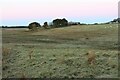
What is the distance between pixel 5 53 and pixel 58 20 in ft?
181

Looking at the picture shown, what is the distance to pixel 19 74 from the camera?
19.3 meters

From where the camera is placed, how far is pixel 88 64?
20484 mm

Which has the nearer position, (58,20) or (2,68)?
(2,68)

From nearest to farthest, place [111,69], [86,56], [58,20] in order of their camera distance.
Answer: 1. [111,69]
2. [86,56]
3. [58,20]

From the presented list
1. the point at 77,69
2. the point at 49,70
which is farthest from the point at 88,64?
the point at 49,70

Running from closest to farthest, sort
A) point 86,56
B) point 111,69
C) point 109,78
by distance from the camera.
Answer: point 109,78, point 111,69, point 86,56

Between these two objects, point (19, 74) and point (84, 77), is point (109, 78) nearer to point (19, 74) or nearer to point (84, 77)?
point (84, 77)

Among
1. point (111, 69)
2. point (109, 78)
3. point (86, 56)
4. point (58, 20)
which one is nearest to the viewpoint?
point (109, 78)

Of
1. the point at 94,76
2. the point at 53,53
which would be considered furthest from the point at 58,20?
the point at 94,76

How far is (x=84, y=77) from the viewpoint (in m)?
18.5

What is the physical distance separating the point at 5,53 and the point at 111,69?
6645 millimetres

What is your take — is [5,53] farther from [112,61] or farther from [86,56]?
[112,61]

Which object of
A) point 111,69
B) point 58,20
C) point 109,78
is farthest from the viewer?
point 58,20

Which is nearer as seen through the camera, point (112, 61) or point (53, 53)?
point (112, 61)
